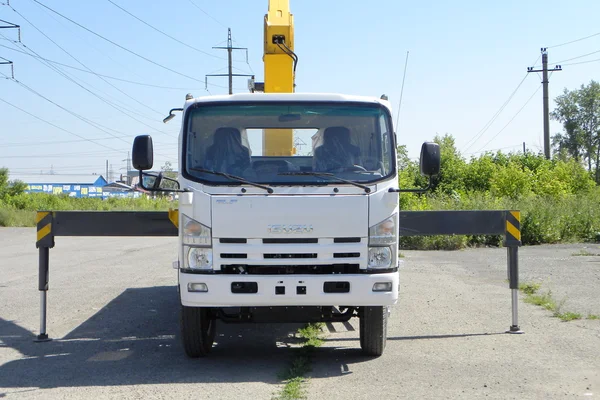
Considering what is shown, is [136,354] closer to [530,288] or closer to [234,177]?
[234,177]

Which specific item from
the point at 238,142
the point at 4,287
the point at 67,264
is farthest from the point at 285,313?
the point at 67,264

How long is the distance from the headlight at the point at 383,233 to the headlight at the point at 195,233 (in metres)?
1.50

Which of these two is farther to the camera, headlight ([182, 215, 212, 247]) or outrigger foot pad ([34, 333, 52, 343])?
outrigger foot pad ([34, 333, 52, 343])

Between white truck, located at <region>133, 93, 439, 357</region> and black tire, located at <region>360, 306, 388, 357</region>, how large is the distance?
0.01 metres

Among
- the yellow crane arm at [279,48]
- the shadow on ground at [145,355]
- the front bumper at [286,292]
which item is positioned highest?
the yellow crane arm at [279,48]

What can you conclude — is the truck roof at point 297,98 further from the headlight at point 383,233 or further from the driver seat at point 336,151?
the headlight at point 383,233

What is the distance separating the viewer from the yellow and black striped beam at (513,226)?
29.2 ft

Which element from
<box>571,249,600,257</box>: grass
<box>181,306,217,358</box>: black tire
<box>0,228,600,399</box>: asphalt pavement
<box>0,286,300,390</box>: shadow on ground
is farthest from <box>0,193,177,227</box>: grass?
<box>181,306,217,358</box>: black tire

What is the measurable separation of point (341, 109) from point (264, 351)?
2.77 meters

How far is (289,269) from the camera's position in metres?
6.69

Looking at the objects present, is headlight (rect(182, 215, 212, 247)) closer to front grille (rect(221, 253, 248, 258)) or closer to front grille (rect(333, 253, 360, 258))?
front grille (rect(221, 253, 248, 258))

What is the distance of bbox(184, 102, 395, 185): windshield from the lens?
22.8 feet

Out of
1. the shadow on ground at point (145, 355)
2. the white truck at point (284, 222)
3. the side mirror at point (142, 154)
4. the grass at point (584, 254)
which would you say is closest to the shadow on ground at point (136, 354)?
the shadow on ground at point (145, 355)

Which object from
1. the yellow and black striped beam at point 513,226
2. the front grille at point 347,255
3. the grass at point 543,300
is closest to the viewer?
the front grille at point 347,255
